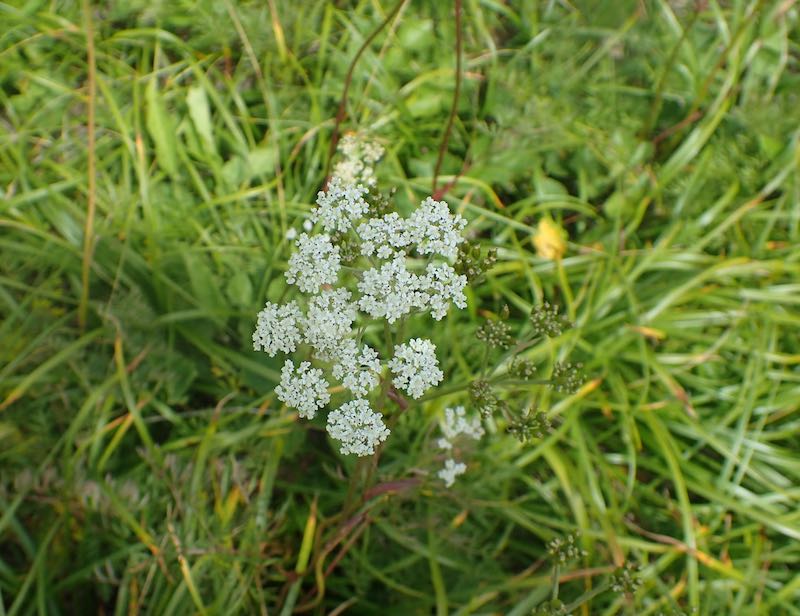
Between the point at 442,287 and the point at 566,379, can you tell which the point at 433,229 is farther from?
the point at 566,379

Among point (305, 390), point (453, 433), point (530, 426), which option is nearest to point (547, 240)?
point (453, 433)

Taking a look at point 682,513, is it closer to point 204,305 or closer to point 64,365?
point 204,305

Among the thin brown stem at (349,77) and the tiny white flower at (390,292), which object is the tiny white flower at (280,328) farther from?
the thin brown stem at (349,77)

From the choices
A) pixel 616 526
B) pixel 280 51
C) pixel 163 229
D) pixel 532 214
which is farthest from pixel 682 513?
pixel 280 51

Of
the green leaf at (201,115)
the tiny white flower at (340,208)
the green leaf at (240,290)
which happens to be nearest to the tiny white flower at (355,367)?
the tiny white flower at (340,208)

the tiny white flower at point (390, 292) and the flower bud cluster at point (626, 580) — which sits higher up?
the tiny white flower at point (390, 292)
